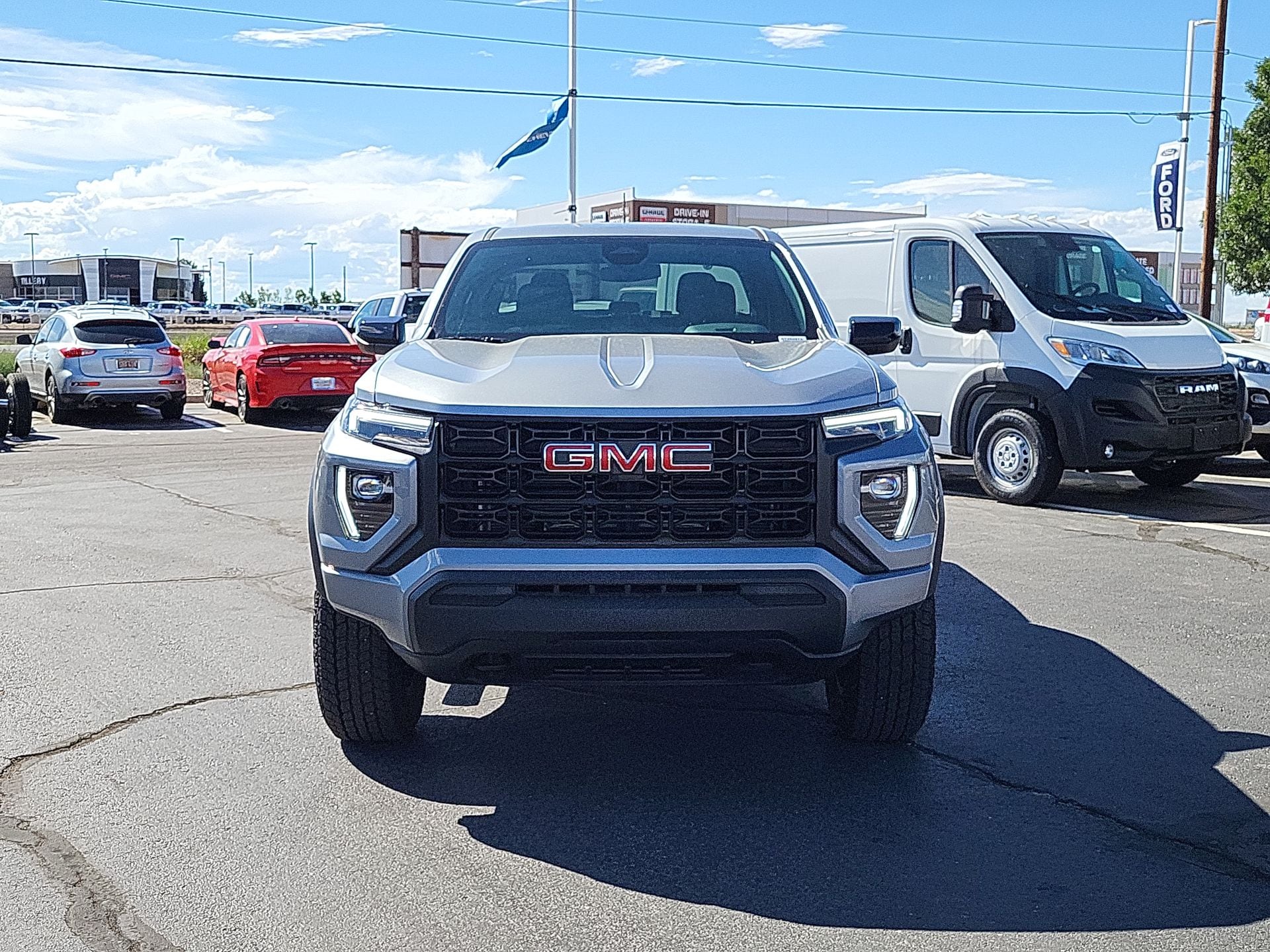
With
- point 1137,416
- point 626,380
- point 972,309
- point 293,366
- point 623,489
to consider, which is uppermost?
point 972,309

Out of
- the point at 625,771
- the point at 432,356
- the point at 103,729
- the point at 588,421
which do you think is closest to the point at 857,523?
the point at 588,421

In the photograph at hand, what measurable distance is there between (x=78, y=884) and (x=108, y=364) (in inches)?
655

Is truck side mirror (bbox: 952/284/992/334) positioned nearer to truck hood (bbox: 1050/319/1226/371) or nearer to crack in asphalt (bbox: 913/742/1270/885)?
truck hood (bbox: 1050/319/1226/371)

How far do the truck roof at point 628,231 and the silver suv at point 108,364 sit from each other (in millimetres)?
14282

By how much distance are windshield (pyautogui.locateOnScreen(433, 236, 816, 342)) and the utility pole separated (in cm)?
2148

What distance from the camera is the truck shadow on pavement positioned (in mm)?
3676

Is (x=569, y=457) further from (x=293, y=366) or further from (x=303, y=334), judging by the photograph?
(x=303, y=334)

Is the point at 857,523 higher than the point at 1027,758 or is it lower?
higher

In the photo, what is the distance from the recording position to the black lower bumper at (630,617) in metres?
3.97

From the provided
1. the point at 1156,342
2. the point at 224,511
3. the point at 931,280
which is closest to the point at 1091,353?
the point at 1156,342

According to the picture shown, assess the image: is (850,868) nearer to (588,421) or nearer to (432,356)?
(588,421)

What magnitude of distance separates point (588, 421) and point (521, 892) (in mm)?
1328

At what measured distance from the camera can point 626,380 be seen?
4.26 metres

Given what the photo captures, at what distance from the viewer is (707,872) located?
12.6 ft
